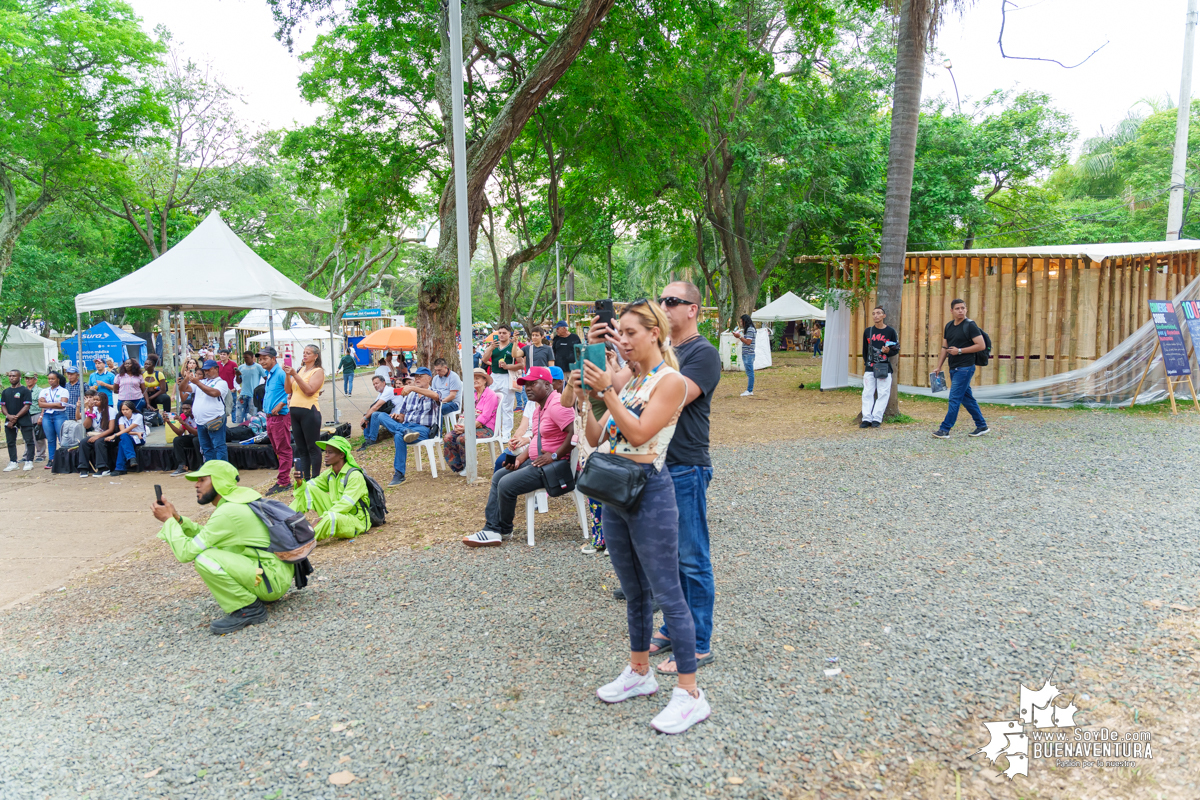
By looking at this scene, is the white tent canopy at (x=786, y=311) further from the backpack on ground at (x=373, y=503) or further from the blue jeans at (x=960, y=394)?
the backpack on ground at (x=373, y=503)

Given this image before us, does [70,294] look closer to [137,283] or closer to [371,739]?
[137,283]

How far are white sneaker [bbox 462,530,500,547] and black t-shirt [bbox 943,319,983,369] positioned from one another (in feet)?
20.2

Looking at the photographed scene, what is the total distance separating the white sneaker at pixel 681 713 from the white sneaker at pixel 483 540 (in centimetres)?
268

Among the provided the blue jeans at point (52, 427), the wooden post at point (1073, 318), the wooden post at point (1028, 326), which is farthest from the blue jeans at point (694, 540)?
the wooden post at point (1073, 318)

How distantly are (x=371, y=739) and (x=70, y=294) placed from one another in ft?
117

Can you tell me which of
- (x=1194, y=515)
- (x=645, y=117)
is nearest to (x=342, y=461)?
(x=1194, y=515)

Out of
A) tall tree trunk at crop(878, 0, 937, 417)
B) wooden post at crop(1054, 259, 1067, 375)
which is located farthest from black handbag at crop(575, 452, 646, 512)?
wooden post at crop(1054, 259, 1067, 375)

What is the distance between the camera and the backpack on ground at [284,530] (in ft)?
13.8

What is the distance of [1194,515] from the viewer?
5.30 meters

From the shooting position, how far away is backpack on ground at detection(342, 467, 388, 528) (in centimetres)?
611

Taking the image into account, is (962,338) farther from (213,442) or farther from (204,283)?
(204,283)

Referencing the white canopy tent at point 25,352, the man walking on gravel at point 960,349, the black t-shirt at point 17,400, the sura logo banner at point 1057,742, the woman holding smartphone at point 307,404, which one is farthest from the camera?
the white canopy tent at point 25,352

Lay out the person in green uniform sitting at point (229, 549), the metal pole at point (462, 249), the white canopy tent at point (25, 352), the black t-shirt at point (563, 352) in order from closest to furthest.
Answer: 1. the person in green uniform sitting at point (229, 549)
2. the metal pole at point (462, 249)
3. the black t-shirt at point (563, 352)
4. the white canopy tent at point (25, 352)

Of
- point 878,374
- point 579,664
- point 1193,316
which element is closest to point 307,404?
point 579,664
